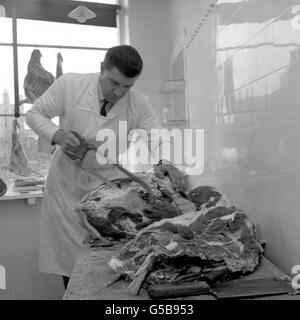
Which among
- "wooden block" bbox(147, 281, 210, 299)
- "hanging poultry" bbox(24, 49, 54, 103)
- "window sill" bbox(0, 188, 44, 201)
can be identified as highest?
"hanging poultry" bbox(24, 49, 54, 103)

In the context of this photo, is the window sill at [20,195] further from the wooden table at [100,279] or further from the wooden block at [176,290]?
the wooden block at [176,290]

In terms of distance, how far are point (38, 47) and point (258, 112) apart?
2825mm

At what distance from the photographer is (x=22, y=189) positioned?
292cm

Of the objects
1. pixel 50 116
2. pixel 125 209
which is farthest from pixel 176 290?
pixel 50 116

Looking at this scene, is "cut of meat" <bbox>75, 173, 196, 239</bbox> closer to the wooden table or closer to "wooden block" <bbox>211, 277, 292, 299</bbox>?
the wooden table

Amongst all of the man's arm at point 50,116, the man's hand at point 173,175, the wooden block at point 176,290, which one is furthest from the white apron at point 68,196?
the wooden block at point 176,290

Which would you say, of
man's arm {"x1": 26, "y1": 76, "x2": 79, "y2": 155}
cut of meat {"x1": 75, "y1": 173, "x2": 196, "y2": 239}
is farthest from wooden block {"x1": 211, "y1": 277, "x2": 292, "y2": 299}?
man's arm {"x1": 26, "y1": 76, "x2": 79, "y2": 155}

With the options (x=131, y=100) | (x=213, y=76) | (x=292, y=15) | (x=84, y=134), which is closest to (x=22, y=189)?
(x=84, y=134)

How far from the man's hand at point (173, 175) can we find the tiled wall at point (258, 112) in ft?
0.79

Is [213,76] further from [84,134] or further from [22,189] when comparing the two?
[22,189]

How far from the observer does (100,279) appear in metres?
1.12

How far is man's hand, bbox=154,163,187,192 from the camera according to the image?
5.52 feet

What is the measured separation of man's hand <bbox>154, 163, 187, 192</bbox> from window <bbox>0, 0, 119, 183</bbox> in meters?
1.97

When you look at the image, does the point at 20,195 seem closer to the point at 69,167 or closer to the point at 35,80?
the point at 69,167
